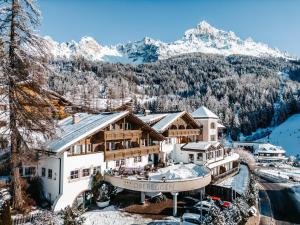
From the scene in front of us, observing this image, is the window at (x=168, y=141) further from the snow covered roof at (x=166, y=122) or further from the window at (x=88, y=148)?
the window at (x=88, y=148)

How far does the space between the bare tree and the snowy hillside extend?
121152 mm

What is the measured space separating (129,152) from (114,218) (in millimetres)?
8676

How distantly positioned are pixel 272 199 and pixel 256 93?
16585 centimetres

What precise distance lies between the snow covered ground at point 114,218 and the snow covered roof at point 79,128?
6535mm

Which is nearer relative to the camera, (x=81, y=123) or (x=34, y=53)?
(x=34, y=53)

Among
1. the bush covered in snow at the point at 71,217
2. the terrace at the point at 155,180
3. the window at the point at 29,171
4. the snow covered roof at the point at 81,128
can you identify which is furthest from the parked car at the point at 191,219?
the window at the point at 29,171

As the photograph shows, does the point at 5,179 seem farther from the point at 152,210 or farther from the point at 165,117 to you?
the point at 165,117

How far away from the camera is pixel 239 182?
4250 cm

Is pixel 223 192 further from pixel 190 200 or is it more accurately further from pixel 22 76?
pixel 22 76

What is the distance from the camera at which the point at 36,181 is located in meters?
28.9

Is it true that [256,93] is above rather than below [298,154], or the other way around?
above

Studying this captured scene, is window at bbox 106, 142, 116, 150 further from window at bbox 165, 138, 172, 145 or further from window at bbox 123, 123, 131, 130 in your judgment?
window at bbox 165, 138, 172, 145

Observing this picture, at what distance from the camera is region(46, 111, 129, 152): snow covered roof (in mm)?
27250

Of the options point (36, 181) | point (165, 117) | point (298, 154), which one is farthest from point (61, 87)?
point (36, 181)
